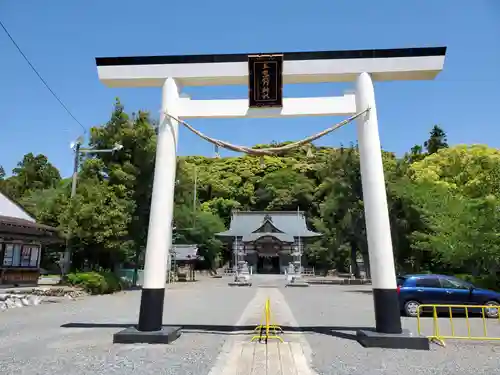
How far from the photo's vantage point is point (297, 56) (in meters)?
8.64

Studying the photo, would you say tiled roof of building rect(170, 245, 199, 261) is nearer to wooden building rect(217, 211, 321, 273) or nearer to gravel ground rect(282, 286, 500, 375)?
wooden building rect(217, 211, 321, 273)

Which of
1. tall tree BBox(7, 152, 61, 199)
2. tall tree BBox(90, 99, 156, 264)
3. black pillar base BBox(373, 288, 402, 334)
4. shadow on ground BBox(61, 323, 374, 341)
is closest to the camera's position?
black pillar base BBox(373, 288, 402, 334)

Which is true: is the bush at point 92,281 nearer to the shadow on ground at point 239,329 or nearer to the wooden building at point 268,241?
the shadow on ground at point 239,329

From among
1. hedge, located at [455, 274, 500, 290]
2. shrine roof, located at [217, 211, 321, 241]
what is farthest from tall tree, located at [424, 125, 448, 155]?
hedge, located at [455, 274, 500, 290]

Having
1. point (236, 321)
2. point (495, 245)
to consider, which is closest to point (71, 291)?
point (236, 321)

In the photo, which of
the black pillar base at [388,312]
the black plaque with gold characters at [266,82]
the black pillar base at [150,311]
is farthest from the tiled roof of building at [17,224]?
the black pillar base at [388,312]

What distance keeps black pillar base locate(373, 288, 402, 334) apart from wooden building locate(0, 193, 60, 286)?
16.7 m

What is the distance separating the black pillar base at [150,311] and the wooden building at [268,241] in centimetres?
3958

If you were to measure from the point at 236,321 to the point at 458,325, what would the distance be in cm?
620

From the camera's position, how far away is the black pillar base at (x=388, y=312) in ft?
24.4

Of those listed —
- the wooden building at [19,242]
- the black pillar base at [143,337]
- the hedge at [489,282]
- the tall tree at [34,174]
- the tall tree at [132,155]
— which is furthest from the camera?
the tall tree at [34,174]

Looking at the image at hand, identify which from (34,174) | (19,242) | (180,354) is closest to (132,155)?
(19,242)

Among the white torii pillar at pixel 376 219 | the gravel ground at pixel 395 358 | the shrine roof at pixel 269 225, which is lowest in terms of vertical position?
the gravel ground at pixel 395 358

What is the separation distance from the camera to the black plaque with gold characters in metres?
8.52
